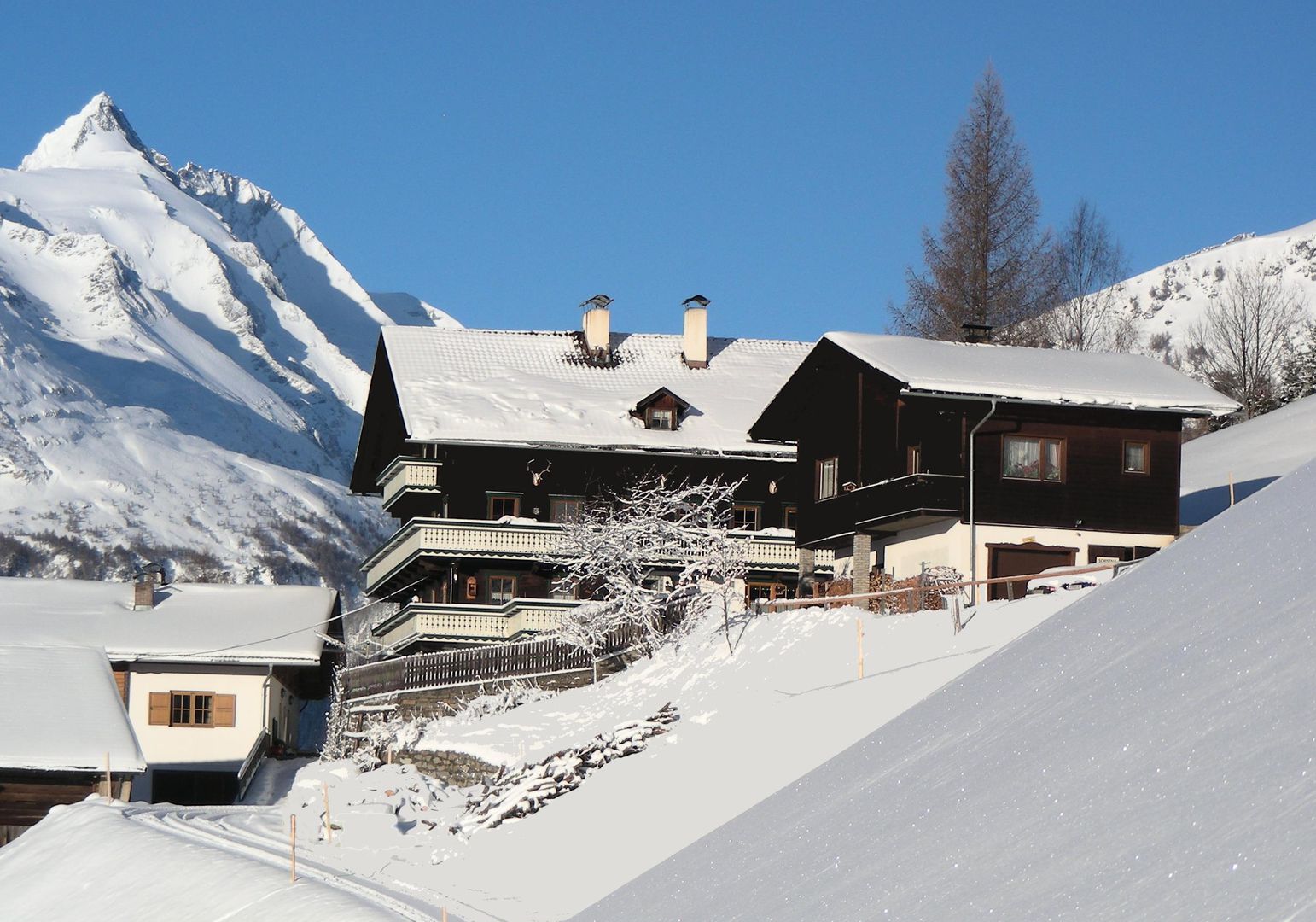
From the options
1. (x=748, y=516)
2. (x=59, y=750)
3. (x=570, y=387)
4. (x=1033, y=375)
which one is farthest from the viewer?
(x=570, y=387)

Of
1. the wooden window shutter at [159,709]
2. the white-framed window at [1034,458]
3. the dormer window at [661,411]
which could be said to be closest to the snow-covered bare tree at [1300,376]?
the dormer window at [661,411]

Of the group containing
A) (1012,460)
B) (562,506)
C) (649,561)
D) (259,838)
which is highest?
(1012,460)

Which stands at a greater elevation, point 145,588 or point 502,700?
point 145,588

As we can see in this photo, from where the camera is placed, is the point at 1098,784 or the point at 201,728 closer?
the point at 1098,784

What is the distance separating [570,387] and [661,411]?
3076 millimetres

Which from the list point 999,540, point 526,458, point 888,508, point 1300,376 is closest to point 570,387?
point 526,458

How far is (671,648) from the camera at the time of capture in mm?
34625

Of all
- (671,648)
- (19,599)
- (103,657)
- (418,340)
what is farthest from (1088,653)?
(19,599)

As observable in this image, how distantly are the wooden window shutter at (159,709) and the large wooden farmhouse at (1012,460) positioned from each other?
20.0 meters

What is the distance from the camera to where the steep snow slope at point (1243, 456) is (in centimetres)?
4744

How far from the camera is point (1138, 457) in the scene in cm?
3609

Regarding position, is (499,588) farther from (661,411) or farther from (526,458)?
(661,411)

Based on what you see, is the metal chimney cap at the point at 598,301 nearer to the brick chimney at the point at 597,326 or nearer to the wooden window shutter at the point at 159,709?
the brick chimney at the point at 597,326

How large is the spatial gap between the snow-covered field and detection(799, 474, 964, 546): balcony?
4.46 meters
